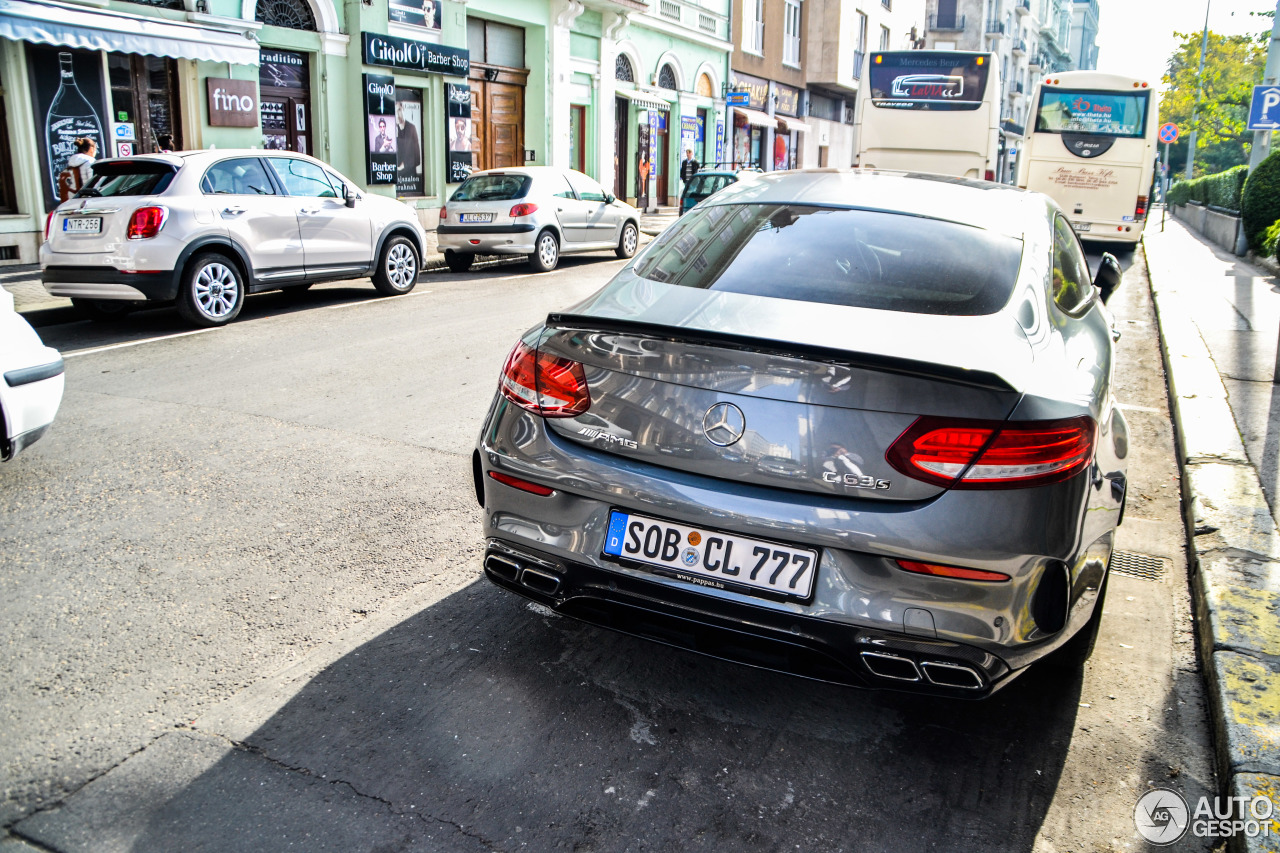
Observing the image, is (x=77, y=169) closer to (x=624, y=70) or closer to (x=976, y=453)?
(x=976, y=453)

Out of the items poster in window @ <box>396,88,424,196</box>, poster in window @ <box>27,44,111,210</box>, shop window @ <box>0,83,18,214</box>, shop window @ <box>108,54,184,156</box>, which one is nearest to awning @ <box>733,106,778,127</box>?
poster in window @ <box>396,88,424,196</box>

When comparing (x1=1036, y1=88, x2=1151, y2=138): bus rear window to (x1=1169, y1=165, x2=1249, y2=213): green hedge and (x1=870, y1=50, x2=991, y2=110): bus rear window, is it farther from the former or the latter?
(x1=1169, y1=165, x2=1249, y2=213): green hedge

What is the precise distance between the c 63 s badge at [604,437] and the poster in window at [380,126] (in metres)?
18.2

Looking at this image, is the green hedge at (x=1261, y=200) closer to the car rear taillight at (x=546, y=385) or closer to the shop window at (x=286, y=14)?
the shop window at (x=286, y=14)

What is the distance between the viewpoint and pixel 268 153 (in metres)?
11.0

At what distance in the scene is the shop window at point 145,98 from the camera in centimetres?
1531

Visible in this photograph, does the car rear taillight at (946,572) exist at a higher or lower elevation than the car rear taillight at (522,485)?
lower

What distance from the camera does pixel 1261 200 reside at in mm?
17781

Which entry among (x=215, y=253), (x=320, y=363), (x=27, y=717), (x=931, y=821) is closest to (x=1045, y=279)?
(x=931, y=821)

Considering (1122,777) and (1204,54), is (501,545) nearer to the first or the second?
(1122,777)

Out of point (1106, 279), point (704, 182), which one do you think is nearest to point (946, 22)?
point (704, 182)

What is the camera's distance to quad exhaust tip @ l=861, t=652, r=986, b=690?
8.82 feet

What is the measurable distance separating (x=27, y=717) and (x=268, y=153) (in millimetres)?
9062

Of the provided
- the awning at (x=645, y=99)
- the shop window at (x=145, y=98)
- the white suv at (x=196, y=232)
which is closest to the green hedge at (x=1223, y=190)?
the awning at (x=645, y=99)
